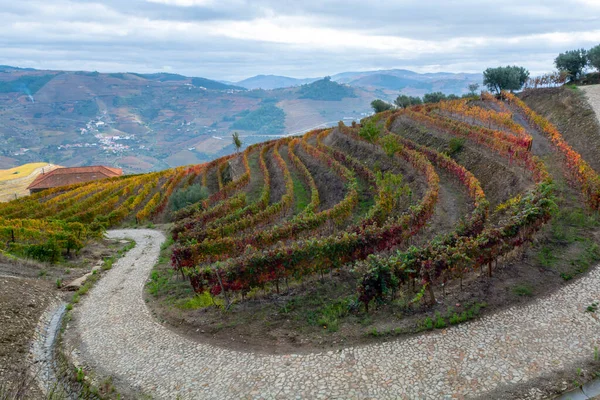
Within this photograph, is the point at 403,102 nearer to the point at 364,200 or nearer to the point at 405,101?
the point at 405,101

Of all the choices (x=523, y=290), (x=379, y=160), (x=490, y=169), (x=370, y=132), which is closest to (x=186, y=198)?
(x=370, y=132)

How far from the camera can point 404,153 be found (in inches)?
1484

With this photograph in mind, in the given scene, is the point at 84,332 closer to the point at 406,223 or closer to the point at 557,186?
the point at 406,223

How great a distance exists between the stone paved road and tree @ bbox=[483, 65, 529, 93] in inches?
2376

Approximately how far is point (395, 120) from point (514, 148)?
28038 mm

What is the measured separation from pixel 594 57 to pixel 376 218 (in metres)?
52.8

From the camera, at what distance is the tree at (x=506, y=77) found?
65.5 meters

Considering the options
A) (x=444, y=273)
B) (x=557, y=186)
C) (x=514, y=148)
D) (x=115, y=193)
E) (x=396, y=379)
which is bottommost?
(x=115, y=193)

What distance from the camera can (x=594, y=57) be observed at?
54.0 metres

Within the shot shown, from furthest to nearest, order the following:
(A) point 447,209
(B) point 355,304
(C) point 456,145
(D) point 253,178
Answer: (D) point 253,178, (C) point 456,145, (A) point 447,209, (B) point 355,304

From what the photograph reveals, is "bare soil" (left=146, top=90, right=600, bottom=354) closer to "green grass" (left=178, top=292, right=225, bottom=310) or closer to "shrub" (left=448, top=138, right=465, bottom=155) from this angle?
"green grass" (left=178, top=292, right=225, bottom=310)

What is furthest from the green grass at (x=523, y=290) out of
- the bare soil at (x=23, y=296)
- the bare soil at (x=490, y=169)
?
the bare soil at (x=23, y=296)

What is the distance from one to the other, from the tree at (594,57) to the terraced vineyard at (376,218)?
44.1 ft

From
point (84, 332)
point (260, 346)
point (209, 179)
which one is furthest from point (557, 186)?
point (209, 179)
